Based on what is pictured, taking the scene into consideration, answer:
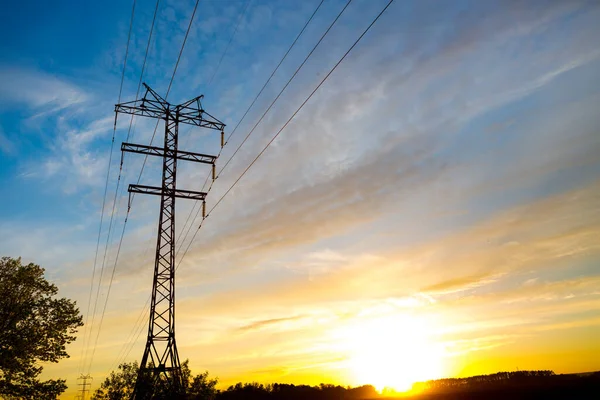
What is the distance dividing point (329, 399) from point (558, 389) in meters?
119

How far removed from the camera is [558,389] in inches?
1268

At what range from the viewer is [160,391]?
29.2m

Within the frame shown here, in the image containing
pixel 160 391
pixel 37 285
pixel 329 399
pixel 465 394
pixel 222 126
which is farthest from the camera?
pixel 329 399

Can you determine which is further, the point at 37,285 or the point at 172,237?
the point at 37,285

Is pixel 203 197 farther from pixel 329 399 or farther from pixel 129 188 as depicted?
pixel 329 399

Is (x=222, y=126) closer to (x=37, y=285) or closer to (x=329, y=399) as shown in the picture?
(x=37, y=285)

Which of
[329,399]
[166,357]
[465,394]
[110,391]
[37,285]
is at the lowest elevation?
→ [329,399]

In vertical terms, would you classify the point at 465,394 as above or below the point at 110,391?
below

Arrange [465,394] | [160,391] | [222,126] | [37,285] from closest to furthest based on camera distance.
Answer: [160,391] → [222,126] → [37,285] → [465,394]

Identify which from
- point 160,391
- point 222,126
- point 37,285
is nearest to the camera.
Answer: point 160,391

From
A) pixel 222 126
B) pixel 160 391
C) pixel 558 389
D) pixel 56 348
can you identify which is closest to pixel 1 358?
pixel 56 348

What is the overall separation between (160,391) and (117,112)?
2165 cm

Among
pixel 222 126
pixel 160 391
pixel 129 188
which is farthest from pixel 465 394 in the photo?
pixel 129 188

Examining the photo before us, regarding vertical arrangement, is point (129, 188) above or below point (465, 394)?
above
